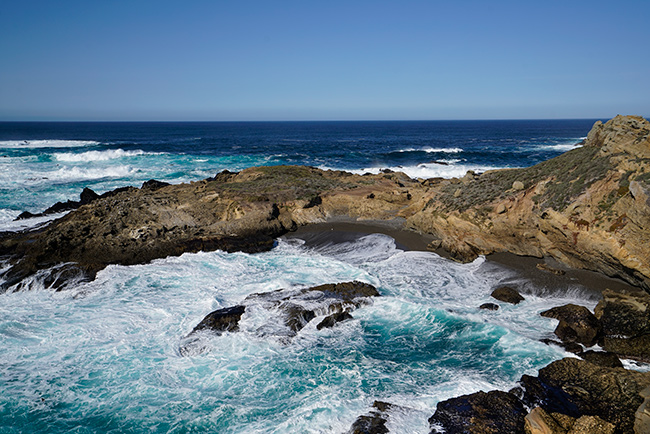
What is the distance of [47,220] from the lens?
21.3 meters

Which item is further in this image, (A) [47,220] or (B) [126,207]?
(A) [47,220]

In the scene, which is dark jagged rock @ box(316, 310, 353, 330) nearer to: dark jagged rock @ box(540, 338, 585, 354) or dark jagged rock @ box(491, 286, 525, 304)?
dark jagged rock @ box(491, 286, 525, 304)

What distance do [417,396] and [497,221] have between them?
8946 mm

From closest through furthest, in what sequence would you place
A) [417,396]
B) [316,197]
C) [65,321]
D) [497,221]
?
[417,396], [65,321], [497,221], [316,197]

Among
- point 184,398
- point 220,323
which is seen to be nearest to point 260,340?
point 220,323

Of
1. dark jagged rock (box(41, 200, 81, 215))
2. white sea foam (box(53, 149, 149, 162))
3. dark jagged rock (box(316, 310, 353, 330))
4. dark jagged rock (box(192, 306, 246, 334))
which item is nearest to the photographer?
dark jagged rock (box(192, 306, 246, 334))

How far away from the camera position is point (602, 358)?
878 cm

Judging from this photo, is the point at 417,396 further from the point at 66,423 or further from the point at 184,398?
the point at 66,423

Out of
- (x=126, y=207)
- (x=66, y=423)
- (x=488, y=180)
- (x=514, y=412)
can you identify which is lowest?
(x=66, y=423)

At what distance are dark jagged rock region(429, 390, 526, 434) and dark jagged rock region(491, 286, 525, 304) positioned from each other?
463 centimetres

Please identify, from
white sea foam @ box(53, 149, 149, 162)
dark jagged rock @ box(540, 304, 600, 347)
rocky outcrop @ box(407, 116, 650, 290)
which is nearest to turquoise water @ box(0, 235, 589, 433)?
dark jagged rock @ box(540, 304, 600, 347)

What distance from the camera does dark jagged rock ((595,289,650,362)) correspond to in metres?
9.20

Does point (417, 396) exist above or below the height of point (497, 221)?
below

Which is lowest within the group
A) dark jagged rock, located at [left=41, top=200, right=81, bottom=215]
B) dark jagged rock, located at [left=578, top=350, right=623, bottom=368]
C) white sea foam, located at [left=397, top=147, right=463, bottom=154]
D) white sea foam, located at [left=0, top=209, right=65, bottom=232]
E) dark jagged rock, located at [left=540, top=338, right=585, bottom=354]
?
dark jagged rock, located at [left=540, top=338, right=585, bottom=354]
